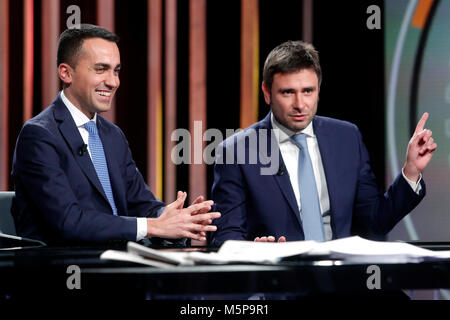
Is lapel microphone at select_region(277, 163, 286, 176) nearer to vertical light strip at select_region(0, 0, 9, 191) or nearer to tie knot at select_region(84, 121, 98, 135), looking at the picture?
tie knot at select_region(84, 121, 98, 135)

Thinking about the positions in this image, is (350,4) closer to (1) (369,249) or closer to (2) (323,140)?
(2) (323,140)

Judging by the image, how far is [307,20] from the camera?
3.00 metres

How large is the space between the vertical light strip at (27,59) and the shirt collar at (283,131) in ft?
4.69

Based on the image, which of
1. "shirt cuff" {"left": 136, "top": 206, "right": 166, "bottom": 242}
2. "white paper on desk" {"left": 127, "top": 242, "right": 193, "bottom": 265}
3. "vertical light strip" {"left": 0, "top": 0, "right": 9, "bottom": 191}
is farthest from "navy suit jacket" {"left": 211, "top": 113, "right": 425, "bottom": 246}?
"vertical light strip" {"left": 0, "top": 0, "right": 9, "bottom": 191}

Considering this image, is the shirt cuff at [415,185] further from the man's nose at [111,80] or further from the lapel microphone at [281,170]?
the man's nose at [111,80]

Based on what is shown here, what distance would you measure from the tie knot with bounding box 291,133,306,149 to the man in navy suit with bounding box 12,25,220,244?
0.49m

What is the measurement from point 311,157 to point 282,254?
3.28 ft

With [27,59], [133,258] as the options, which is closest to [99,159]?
[133,258]

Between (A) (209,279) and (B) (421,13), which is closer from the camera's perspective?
(A) (209,279)

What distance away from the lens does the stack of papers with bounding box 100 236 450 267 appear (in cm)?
102

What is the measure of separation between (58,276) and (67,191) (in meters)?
0.71

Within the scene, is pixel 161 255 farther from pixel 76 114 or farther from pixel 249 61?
pixel 249 61

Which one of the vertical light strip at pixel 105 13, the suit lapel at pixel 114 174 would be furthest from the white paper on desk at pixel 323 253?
the vertical light strip at pixel 105 13

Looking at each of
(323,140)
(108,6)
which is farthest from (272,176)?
(108,6)
